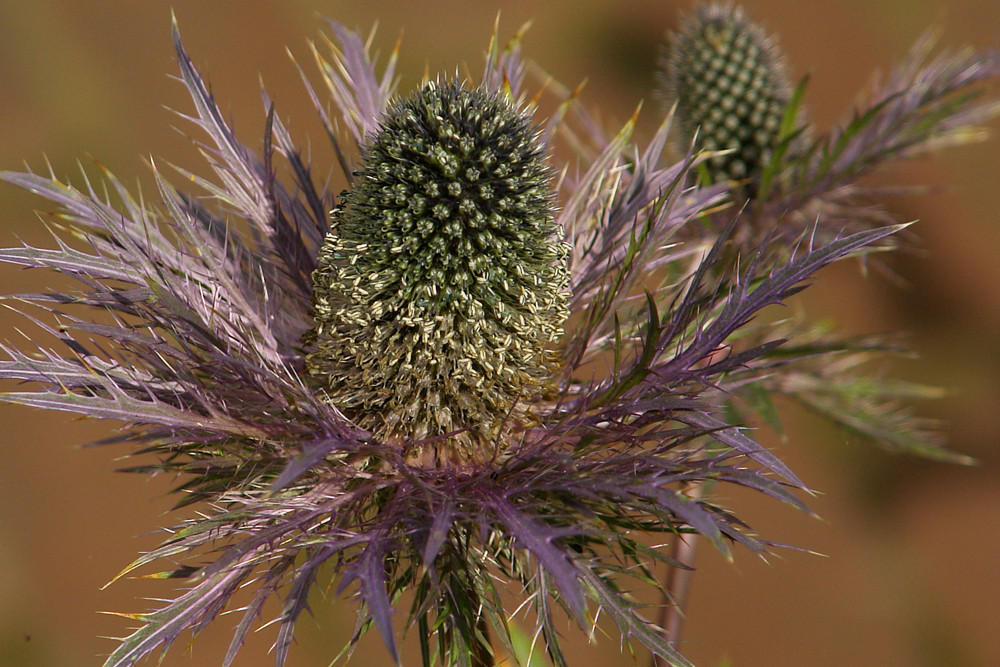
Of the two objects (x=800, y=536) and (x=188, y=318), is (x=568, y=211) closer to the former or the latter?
(x=188, y=318)

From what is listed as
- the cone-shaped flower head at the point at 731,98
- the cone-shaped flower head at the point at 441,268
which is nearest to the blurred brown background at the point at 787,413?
the cone-shaped flower head at the point at 731,98

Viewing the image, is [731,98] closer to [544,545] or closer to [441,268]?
[441,268]

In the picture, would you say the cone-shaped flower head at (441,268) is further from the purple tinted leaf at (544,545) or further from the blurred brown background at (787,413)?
the blurred brown background at (787,413)

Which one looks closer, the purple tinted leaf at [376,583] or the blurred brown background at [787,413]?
the purple tinted leaf at [376,583]

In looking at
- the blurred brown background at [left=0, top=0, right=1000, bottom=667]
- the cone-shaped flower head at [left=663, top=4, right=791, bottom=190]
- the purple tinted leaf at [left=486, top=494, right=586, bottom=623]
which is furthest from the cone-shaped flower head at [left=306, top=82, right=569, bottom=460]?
the blurred brown background at [left=0, top=0, right=1000, bottom=667]

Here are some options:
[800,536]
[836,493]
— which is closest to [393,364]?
[800,536]
